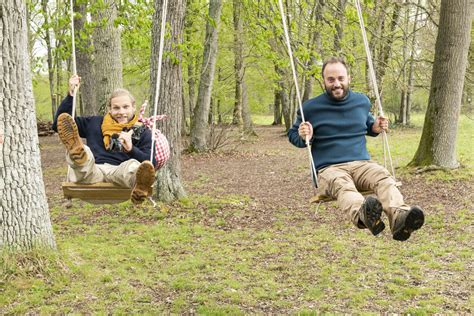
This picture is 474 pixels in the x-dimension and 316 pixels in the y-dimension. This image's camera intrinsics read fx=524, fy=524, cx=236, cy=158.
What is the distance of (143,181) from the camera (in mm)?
4332

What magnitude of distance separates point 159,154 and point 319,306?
7.11 feet

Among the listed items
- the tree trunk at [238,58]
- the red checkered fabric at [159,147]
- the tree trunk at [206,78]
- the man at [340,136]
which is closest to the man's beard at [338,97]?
the man at [340,136]

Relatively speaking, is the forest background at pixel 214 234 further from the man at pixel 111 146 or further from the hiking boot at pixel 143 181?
the hiking boot at pixel 143 181

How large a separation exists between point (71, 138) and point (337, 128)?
2.34 m

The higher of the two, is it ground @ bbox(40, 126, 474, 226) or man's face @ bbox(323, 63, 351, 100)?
man's face @ bbox(323, 63, 351, 100)

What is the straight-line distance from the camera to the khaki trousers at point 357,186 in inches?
157

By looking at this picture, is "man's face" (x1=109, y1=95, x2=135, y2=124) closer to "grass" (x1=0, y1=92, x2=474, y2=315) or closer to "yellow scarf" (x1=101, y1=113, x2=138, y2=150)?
"yellow scarf" (x1=101, y1=113, x2=138, y2=150)

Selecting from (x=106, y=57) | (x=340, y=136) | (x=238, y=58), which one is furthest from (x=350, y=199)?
(x=238, y=58)

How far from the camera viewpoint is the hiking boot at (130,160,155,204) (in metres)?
4.26

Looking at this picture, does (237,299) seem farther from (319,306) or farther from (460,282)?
(460,282)

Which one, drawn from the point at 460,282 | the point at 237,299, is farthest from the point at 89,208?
the point at 460,282

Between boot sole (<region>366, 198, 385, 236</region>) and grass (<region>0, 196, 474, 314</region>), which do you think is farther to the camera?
grass (<region>0, 196, 474, 314</region>)

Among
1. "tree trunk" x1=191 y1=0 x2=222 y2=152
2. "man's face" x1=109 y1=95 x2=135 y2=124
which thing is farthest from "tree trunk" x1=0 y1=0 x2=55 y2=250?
"tree trunk" x1=191 y1=0 x2=222 y2=152

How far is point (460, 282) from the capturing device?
5.58 meters
